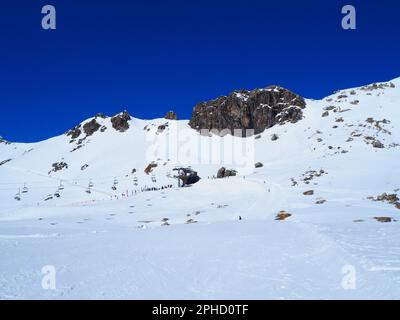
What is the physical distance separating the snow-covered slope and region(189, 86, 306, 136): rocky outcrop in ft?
15.4

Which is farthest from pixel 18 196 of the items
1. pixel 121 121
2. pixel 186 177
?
pixel 121 121

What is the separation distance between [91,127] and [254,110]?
69644 millimetres

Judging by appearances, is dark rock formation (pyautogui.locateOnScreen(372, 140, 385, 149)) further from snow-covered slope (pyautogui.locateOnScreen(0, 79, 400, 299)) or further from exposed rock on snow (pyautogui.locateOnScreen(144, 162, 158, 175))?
exposed rock on snow (pyautogui.locateOnScreen(144, 162, 158, 175))

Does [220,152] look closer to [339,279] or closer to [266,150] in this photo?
[266,150]

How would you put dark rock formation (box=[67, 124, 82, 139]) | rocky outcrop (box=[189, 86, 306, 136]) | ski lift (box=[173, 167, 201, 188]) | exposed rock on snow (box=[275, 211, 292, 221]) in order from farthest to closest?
dark rock formation (box=[67, 124, 82, 139]) → rocky outcrop (box=[189, 86, 306, 136]) → ski lift (box=[173, 167, 201, 188]) → exposed rock on snow (box=[275, 211, 292, 221])

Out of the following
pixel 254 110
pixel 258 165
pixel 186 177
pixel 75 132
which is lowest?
pixel 186 177

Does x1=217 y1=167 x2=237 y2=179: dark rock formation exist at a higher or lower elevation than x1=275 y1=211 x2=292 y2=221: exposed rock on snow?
higher

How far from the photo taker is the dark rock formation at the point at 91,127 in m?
142

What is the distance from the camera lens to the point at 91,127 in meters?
144

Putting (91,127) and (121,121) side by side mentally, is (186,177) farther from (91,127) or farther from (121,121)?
(91,127)

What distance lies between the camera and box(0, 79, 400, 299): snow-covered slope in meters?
12.5

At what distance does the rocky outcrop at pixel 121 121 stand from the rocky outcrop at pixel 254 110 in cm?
3936

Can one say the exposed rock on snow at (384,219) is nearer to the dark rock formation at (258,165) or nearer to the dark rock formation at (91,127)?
the dark rock formation at (258,165)

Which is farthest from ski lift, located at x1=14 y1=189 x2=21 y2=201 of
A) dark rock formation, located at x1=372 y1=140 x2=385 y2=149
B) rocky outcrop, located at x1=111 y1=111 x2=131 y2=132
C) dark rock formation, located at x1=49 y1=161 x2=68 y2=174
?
dark rock formation, located at x1=372 y1=140 x2=385 y2=149
